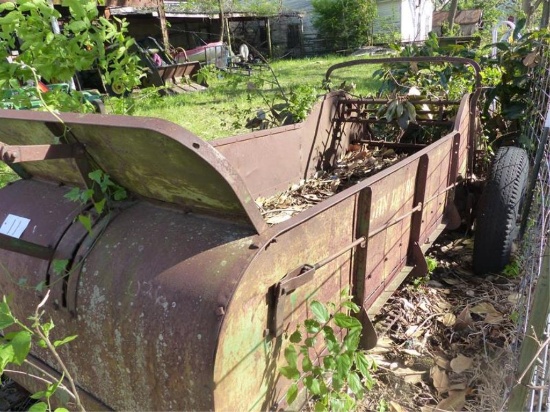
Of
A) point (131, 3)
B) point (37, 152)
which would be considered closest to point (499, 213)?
point (37, 152)

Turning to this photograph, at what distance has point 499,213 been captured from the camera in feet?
10.7

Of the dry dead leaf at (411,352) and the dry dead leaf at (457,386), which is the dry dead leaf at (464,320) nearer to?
the dry dead leaf at (411,352)

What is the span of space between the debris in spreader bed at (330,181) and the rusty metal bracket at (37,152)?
1755 millimetres

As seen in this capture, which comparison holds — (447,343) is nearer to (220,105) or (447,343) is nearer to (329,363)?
(329,363)

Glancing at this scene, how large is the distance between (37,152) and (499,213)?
2.97 m

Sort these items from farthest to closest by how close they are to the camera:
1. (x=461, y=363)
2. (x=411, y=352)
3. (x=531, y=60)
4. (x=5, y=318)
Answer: (x=531, y=60) → (x=411, y=352) → (x=461, y=363) → (x=5, y=318)

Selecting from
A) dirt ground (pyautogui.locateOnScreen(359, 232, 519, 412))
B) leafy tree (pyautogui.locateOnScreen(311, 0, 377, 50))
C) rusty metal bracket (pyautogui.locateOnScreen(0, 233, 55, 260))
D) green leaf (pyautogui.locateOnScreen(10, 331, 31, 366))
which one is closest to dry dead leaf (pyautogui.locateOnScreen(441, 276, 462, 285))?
dirt ground (pyautogui.locateOnScreen(359, 232, 519, 412))

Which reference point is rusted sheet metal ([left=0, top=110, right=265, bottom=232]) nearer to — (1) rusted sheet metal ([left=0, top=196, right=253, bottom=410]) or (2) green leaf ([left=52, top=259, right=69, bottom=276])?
(1) rusted sheet metal ([left=0, top=196, right=253, bottom=410])

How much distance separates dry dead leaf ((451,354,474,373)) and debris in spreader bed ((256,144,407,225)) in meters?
1.46

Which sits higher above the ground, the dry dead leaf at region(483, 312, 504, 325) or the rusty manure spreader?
the rusty manure spreader

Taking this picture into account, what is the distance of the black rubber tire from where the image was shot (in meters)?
3.27

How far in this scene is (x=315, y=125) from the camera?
4188 mm

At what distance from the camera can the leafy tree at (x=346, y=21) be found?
2930 cm

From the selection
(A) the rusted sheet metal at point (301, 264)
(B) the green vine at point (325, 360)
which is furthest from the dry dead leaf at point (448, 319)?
(B) the green vine at point (325, 360)
